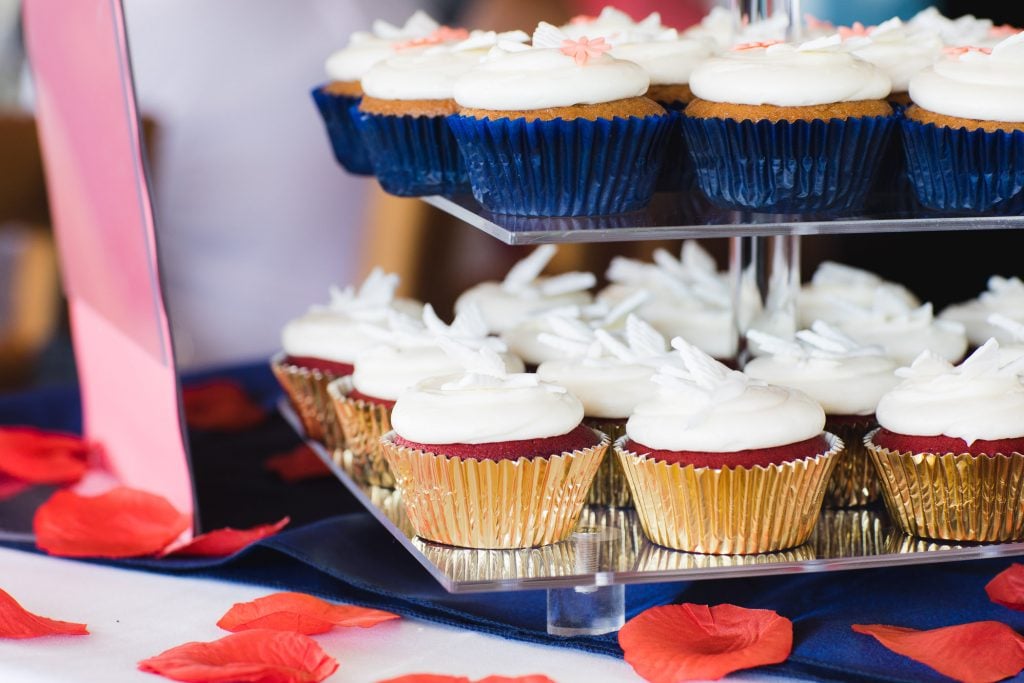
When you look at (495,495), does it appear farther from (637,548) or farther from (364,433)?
(364,433)

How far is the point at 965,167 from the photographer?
5.78 feet

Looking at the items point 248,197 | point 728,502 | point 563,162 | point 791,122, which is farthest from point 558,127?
point 248,197

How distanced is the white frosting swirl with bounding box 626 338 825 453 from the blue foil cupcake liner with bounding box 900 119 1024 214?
331mm

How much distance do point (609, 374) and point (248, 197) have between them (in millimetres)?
2082

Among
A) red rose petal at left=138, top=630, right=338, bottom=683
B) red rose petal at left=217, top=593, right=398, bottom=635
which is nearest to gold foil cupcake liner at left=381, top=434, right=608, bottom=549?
red rose petal at left=217, top=593, right=398, bottom=635

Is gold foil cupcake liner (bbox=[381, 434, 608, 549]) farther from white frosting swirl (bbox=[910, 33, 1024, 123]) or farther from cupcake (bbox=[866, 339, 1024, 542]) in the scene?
white frosting swirl (bbox=[910, 33, 1024, 123])

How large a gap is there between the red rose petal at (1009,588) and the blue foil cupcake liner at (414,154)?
960 millimetres

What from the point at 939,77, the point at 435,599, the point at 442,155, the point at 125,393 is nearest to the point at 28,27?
the point at 125,393

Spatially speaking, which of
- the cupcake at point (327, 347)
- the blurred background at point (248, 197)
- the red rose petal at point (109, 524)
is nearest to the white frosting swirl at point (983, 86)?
the cupcake at point (327, 347)

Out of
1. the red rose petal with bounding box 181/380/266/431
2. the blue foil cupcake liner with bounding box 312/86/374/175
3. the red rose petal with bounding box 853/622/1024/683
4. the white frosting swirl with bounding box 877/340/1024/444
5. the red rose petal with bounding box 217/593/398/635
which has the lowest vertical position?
the red rose petal with bounding box 181/380/266/431

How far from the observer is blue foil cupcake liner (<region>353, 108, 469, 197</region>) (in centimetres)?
208

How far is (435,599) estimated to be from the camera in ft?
5.96

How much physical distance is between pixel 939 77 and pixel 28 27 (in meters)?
1.54

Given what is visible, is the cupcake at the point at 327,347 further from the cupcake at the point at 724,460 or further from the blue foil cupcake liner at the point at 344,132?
the cupcake at the point at 724,460
